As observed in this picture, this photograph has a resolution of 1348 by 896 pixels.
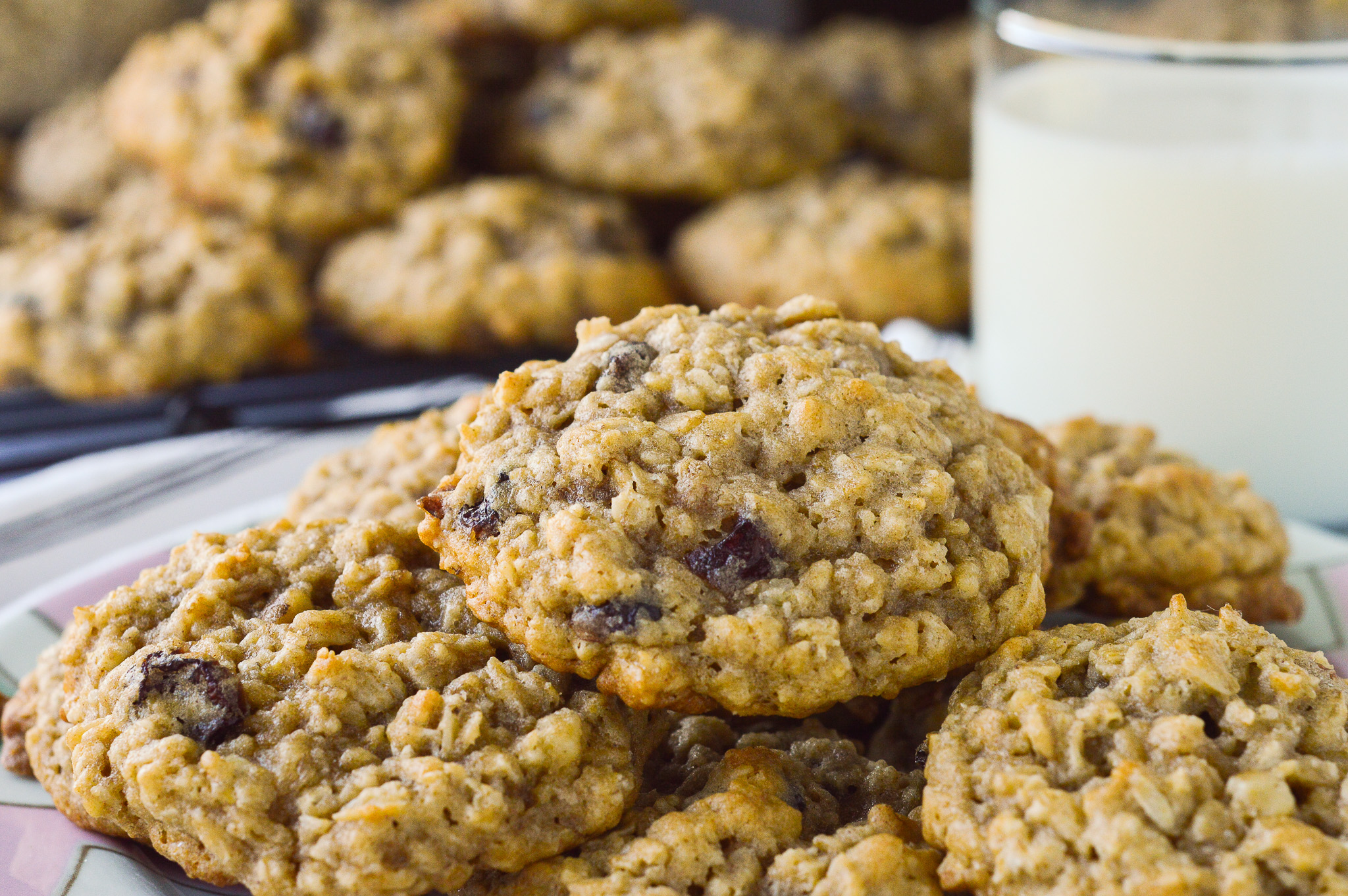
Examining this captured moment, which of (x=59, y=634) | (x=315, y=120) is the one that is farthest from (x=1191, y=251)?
(x=59, y=634)

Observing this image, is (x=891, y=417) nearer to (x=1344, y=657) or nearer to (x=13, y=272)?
(x=1344, y=657)

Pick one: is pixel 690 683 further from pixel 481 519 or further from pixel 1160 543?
pixel 1160 543

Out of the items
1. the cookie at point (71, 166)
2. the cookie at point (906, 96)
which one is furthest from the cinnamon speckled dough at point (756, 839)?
the cookie at point (71, 166)

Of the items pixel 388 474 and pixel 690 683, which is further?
pixel 388 474

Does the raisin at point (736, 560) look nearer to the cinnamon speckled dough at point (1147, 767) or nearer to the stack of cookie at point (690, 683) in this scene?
the stack of cookie at point (690, 683)

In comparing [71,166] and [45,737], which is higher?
[71,166]

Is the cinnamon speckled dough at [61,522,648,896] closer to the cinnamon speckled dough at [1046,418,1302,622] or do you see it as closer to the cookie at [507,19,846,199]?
the cinnamon speckled dough at [1046,418,1302,622]

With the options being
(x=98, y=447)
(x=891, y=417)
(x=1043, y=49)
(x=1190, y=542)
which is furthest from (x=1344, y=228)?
(x=98, y=447)

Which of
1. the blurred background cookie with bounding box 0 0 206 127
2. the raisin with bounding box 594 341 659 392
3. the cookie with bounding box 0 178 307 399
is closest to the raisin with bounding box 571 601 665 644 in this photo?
the raisin with bounding box 594 341 659 392
